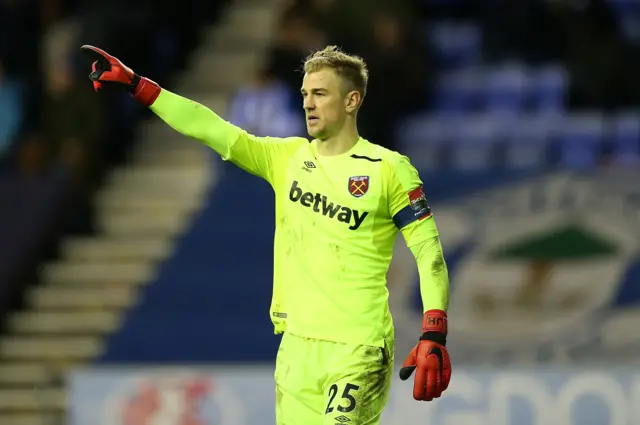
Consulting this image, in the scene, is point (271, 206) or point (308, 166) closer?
point (308, 166)

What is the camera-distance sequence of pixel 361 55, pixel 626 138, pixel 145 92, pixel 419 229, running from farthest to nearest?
pixel 626 138 → pixel 361 55 → pixel 145 92 → pixel 419 229

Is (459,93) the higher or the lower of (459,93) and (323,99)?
the higher

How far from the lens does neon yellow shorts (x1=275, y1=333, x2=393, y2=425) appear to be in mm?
6055

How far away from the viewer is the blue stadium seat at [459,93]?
1335 cm

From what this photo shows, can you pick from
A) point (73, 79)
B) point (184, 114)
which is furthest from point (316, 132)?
point (73, 79)

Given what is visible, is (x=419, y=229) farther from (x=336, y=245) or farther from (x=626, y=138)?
(x=626, y=138)

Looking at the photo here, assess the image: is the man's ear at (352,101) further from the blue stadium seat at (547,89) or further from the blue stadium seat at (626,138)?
the blue stadium seat at (547,89)

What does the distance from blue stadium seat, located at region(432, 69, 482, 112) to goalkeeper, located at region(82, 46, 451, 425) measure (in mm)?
7095

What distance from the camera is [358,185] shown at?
6203 millimetres

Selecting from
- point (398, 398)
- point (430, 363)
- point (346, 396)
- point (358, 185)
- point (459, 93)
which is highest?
point (459, 93)

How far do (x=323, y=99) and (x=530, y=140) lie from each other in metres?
6.60

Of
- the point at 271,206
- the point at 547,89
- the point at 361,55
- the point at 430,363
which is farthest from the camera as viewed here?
the point at 547,89

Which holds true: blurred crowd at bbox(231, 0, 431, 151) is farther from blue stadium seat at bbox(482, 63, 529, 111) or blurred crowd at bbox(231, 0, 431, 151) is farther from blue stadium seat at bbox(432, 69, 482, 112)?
blue stadium seat at bbox(482, 63, 529, 111)

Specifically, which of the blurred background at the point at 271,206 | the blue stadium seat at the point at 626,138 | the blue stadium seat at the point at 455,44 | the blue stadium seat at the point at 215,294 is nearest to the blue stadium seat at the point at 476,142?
the blurred background at the point at 271,206
